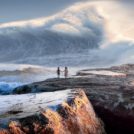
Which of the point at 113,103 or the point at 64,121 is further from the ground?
the point at 113,103

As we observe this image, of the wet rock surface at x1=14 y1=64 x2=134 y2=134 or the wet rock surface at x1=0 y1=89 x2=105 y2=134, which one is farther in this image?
the wet rock surface at x1=14 y1=64 x2=134 y2=134

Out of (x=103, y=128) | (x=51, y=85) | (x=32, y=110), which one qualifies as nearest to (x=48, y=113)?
(x=32, y=110)

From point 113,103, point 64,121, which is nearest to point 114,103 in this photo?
point 113,103

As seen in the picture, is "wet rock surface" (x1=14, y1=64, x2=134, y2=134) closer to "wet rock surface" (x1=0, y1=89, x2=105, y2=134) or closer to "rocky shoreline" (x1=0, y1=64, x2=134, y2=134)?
"rocky shoreline" (x1=0, y1=64, x2=134, y2=134)

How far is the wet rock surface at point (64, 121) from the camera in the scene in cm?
880

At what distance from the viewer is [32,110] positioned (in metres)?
9.48

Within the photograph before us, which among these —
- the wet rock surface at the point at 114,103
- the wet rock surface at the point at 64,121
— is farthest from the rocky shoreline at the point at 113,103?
the wet rock surface at the point at 64,121

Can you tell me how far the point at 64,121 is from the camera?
9820mm

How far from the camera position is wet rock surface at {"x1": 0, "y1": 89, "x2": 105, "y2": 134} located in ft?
28.9

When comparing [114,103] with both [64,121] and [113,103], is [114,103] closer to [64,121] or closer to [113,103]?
[113,103]

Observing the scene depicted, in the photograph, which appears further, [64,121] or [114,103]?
[114,103]

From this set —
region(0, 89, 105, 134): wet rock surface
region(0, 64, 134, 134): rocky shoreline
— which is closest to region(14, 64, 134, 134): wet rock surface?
region(0, 64, 134, 134): rocky shoreline

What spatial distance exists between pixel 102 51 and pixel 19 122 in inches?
2321

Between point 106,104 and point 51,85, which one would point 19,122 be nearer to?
point 106,104
